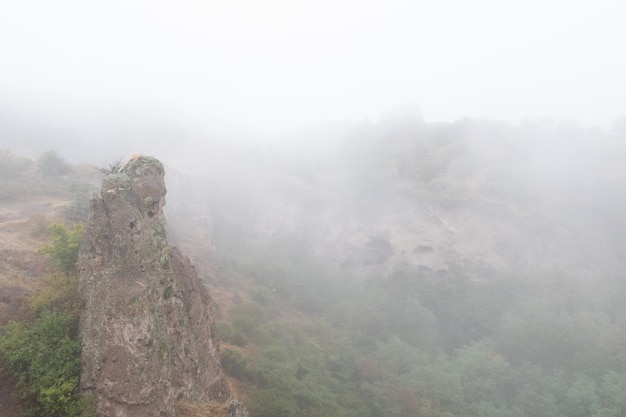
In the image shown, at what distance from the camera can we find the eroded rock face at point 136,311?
22.1 feet

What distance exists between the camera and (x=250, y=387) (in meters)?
12.9

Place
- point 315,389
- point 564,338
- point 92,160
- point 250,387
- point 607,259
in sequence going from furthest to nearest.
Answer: point 92,160 → point 607,259 → point 564,338 → point 315,389 → point 250,387

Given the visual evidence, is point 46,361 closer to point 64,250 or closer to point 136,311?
point 136,311

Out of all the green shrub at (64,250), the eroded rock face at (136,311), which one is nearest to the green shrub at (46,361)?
the eroded rock face at (136,311)

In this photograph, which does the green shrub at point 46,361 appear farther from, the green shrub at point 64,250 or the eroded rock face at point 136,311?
the green shrub at point 64,250

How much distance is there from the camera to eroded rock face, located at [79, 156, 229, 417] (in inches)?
266

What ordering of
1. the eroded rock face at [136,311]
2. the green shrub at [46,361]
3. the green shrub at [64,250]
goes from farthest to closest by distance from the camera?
the green shrub at [64,250] < the eroded rock face at [136,311] < the green shrub at [46,361]

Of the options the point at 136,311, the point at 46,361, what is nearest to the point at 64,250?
the point at 46,361

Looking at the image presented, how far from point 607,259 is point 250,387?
32036 mm

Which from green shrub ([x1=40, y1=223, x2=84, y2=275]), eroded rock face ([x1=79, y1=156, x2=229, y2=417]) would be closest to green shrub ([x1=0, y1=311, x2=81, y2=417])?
eroded rock face ([x1=79, y1=156, x2=229, y2=417])

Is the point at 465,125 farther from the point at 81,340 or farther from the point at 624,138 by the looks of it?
the point at 81,340

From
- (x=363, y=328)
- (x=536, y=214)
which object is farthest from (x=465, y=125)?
(x=363, y=328)

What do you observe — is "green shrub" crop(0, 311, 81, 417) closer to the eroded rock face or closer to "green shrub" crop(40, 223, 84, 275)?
the eroded rock face

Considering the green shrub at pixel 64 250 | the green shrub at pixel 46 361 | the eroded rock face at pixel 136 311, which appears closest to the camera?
the green shrub at pixel 46 361
